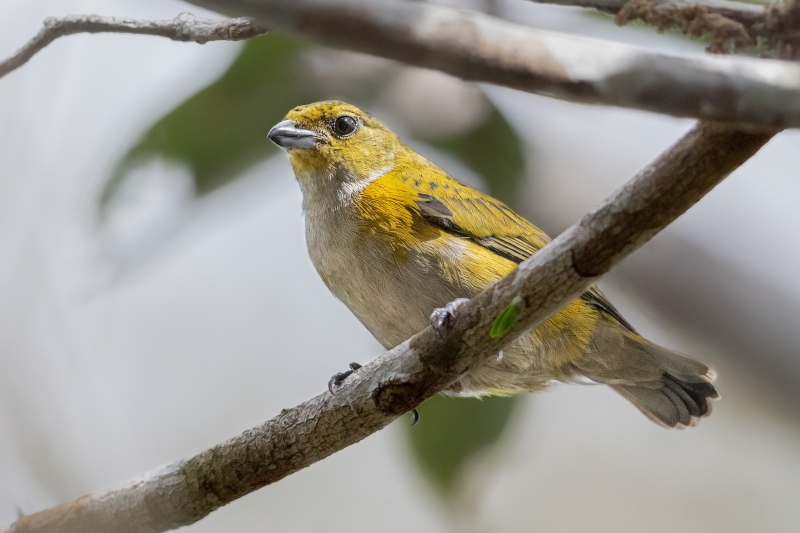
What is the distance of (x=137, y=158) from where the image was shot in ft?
12.5

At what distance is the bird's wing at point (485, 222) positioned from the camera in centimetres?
310

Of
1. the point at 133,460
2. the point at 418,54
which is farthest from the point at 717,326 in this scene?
the point at 133,460

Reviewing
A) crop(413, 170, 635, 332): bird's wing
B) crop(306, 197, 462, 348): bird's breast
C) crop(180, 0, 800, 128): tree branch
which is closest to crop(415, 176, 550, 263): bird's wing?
crop(413, 170, 635, 332): bird's wing

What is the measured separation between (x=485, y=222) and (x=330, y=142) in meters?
0.81

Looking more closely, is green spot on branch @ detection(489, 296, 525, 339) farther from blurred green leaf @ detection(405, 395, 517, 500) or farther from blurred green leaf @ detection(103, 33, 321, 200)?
blurred green leaf @ detection(103, 33, 321, 200)

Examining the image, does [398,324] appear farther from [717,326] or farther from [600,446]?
[600,446]

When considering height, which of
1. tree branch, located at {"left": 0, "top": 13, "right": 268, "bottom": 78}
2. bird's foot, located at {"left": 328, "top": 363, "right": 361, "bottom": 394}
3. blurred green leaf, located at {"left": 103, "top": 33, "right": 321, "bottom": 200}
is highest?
blurred green leaf, located at {"left": 103, "top": 33, "right": 321, "bottom": 200}

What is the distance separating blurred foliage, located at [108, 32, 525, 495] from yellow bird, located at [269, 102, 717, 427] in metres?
0.57

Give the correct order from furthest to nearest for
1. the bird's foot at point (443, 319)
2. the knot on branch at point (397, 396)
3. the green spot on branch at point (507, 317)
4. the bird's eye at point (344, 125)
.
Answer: the bird's eye at point (344, 125) → the knot on branch at point (397, 396) → the bird's foot at point (443, 319) → the green spot on branch at point (507, 317)

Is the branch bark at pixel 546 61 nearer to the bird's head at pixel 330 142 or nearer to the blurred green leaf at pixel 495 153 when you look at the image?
the bird's head at pixel 330 142

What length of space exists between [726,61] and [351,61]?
3358 millimetres

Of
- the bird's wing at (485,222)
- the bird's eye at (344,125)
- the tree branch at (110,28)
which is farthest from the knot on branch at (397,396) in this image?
the bird's eye at (344,125)

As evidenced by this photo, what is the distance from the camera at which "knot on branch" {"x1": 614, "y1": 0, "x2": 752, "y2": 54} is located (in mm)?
1435

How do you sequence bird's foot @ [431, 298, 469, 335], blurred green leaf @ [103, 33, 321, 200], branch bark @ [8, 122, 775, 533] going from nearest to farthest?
branch bark @ [8, 122, 775, 533]
bird's foot @ [431, 298, 469, 335]
blurred green leaf @ [103, 33, 321, 200]
